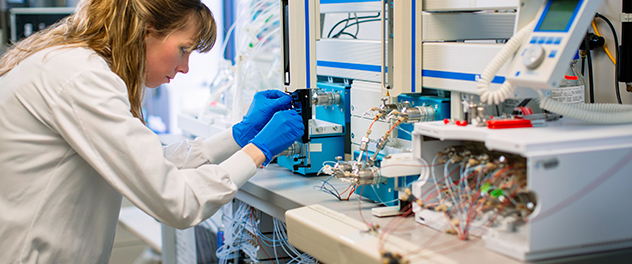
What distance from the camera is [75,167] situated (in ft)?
4.35

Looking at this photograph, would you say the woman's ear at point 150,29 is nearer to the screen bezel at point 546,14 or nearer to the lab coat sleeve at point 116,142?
the lab coat sleeve at point 116,142

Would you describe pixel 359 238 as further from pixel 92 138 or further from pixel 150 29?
pixel 150 29

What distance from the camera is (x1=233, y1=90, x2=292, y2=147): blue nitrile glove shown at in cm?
176

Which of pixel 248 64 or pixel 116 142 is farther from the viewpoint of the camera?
pixel 248 64

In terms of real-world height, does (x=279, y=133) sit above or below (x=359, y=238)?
above

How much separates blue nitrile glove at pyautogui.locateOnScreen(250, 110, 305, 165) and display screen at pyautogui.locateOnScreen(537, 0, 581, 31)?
0.76m

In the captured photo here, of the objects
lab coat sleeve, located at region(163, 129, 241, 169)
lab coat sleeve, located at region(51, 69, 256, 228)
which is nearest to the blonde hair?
lab coat sleeve, located at region(51, 69, 256, 228)

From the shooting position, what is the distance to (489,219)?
1.11 meters

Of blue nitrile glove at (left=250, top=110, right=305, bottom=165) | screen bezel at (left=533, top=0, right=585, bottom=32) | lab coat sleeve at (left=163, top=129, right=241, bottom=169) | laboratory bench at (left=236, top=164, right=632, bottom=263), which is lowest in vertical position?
laboratory bench at (left=236, top=164, right=632, bottom=263)

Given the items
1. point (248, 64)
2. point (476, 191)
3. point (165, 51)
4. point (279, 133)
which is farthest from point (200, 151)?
point (476, 191)

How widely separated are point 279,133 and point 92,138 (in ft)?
1.78

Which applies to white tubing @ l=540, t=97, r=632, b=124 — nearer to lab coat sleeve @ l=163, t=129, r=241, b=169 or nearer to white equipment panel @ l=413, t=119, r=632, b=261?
white equipment panel @ l=413, t=119, r=632, b=261

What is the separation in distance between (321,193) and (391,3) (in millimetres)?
570

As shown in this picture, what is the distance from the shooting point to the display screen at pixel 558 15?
1.07 metres
